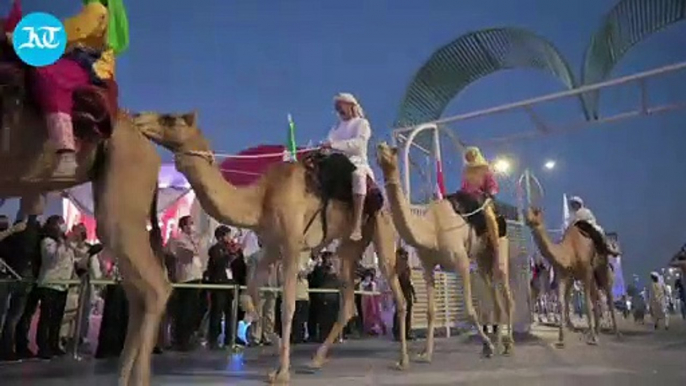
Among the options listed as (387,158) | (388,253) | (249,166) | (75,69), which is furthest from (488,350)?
(249,166)

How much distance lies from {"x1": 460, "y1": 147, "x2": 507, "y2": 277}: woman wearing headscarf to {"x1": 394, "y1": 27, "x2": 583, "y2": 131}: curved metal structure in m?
9.52

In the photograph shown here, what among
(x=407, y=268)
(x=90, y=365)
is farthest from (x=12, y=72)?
(x=407, y=268)

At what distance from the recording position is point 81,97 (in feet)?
11.7

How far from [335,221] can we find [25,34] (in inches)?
138

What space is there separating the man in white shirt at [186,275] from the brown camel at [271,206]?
272 centimetres

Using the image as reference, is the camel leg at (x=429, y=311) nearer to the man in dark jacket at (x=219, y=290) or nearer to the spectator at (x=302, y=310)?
the man in dark jacket at (x=219, y=290)

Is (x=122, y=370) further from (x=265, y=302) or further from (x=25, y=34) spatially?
(x=265, y=302)

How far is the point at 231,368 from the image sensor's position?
6.17 metres

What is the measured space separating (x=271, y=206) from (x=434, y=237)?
2.38 m

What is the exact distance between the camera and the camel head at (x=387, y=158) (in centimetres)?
634

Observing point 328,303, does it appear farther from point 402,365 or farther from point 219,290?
point 402,365

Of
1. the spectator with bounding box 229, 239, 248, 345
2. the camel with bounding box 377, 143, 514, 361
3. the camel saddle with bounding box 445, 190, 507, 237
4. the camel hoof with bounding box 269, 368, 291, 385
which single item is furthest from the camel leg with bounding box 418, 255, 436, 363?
the spectator with bounding box 229, 239, 248, 345

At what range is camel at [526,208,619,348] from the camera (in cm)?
962

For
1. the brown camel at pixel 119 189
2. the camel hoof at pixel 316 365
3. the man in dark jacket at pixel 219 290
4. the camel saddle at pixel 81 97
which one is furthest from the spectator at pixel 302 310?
the camel saddle at pixel 81 97
